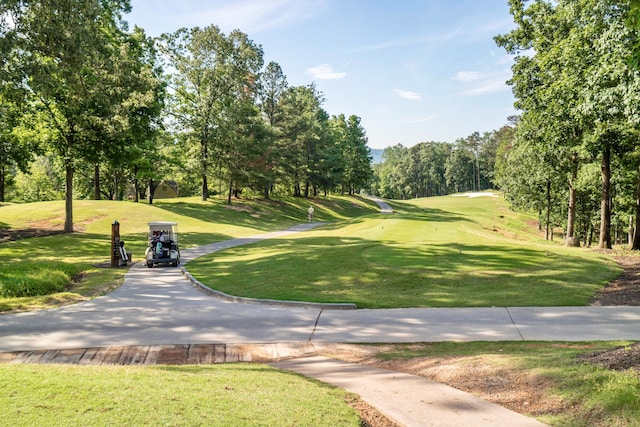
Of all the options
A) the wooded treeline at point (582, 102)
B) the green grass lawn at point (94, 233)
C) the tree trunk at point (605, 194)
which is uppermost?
the wooded treeline at point (582, 102)

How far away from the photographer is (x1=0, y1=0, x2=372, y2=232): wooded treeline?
1886 cm

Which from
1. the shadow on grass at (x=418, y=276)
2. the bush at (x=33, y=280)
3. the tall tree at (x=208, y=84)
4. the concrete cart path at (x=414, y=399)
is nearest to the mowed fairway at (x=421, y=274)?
the shadow on grass at (x=418, y=276)

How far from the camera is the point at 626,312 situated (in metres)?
9.90

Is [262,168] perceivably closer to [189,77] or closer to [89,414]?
[189,77]

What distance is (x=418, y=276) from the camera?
1413 centimetres

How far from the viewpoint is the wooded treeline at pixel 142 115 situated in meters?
18.9

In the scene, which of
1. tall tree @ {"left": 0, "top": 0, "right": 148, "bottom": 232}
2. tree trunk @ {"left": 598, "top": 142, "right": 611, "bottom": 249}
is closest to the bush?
tall tree @ {"left": 0, "top": 0, "right": 148, "bottom": 232}

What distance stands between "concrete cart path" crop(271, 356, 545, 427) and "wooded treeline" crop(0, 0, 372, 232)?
18.6 m

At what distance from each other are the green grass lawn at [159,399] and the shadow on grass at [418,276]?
6.41 meters

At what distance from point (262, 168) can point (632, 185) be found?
3506cm

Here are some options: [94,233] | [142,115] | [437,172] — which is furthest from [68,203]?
[437,172]

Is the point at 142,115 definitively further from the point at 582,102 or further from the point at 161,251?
the point at 582,102

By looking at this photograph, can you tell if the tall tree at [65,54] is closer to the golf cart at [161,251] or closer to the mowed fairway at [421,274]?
the golf cart at [161,251]

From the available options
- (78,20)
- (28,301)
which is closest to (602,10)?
(78,20)
